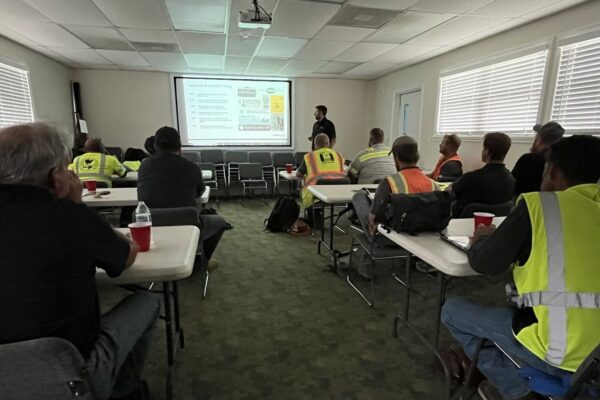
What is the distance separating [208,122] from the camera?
6855 mm

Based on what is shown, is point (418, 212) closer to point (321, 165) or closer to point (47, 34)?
point (321, 165)

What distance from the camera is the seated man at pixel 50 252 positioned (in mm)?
883

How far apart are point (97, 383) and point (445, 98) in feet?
18.2

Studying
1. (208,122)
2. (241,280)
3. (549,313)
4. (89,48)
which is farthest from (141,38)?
(549,313)

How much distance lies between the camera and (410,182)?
208cm

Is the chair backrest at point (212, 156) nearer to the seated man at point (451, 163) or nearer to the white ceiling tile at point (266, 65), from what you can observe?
the white ceiling tile at point (266, 65)

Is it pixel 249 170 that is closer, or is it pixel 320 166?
pixel 320 166

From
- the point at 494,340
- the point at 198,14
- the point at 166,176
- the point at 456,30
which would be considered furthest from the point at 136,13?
the point at 494,340

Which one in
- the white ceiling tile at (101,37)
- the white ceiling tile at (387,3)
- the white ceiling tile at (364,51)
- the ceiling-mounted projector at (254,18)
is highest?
the white ceiling tile at (364,51)

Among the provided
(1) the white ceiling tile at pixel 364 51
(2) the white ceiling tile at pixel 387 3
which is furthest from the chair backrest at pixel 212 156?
(2) the white ceiling tile at pixel 387 3

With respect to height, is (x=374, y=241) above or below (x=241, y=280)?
Answer: above

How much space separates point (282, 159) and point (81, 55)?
3.89 meters

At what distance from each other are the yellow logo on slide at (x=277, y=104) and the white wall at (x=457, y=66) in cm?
212

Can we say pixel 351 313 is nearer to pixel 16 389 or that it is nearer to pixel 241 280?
pixel 241 280
